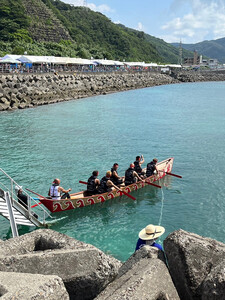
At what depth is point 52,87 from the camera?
181 feet

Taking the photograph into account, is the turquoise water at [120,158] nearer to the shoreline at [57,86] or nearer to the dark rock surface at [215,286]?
the shoreline at [57,86]

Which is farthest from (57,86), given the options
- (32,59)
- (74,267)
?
(74,267)

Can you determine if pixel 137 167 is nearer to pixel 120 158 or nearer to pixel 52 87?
pixel 120 158

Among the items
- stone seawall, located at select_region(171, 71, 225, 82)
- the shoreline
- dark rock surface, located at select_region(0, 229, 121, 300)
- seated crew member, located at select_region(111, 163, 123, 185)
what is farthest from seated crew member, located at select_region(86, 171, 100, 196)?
stone seawall, located at select_region(171, 71, 225, 82)

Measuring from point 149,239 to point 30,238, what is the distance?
2.70 m

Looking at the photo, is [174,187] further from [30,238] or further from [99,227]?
[30,238]

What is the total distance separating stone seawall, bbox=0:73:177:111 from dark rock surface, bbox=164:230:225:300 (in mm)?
39722

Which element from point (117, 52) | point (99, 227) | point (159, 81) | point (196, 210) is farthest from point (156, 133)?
point (117, 52)

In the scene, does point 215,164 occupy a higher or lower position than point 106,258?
lower

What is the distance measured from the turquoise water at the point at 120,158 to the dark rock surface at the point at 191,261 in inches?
253

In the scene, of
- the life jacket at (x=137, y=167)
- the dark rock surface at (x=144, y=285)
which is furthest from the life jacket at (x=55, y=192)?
the dark rock surface at (x=144, y=285)

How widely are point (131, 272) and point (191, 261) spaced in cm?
115

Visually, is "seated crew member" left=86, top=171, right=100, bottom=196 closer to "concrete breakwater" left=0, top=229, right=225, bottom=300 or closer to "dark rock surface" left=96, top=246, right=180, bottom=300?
"concrete breakwater" left=0, top=229, right=225, bottom=300

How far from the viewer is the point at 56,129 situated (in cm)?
3491
